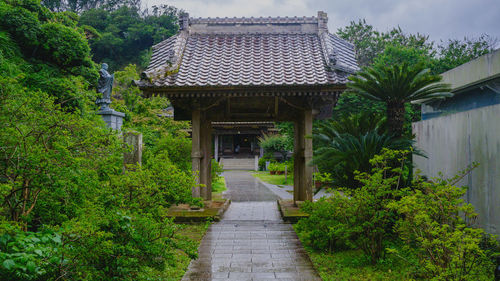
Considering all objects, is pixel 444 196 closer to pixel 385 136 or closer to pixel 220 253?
pixel 385 136

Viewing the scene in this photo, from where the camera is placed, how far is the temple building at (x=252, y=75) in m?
9.00

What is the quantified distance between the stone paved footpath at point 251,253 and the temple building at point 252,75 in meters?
1.50

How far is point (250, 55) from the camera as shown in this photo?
1093 centimetres

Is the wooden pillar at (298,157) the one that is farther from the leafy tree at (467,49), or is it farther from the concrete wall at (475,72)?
the leafy tree at (467,49)

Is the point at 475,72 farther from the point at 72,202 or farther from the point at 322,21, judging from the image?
the point at 72,202

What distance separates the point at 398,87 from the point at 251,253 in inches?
177

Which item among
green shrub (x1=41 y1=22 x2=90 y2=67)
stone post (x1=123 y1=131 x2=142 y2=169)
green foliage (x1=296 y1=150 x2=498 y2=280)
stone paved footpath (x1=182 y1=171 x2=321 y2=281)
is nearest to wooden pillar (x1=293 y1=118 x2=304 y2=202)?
stone paved footpath (x1=182 y1=171 x2=321 y2=281)

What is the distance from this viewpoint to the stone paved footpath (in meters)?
5.34

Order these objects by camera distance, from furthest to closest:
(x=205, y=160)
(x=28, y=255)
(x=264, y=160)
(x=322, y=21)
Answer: (x=264, y=160) → (x=322, y=21) → (x=205, y=160) → (x=28, y=255)

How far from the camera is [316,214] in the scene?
6.55 m

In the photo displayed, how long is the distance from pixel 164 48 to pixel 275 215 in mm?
6637

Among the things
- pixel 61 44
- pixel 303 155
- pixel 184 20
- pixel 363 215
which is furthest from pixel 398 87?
pixel 61 44

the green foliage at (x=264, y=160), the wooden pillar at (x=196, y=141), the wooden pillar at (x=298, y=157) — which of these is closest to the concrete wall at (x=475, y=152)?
the wooden pillar at (x=298, y=157)

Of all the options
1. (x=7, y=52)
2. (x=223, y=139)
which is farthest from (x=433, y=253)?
(x=223, y=139)
